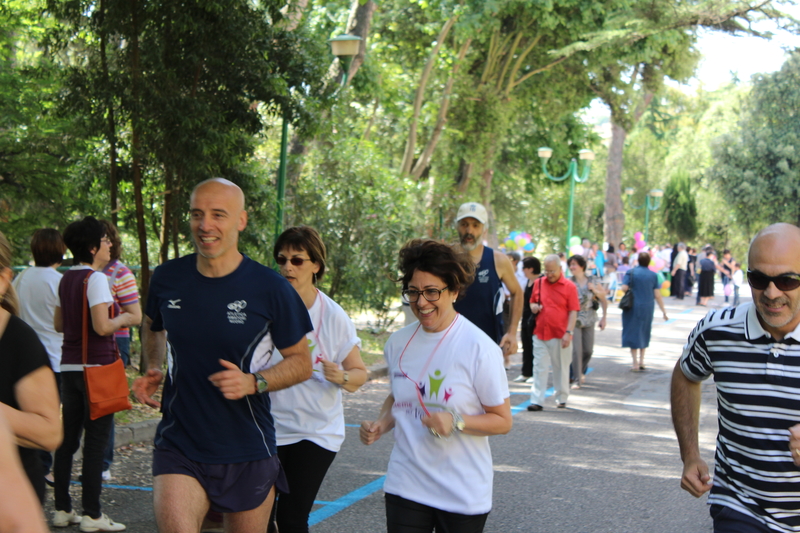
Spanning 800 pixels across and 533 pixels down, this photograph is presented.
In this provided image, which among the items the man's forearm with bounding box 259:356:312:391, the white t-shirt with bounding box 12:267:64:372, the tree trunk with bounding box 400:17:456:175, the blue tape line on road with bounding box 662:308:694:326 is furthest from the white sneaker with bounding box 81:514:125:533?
the blue tape line on road with bounding box 662:308:694:326

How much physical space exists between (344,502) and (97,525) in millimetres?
1777

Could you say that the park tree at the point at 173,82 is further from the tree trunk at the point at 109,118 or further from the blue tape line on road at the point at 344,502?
the blue tape line on road at the point at 344,502

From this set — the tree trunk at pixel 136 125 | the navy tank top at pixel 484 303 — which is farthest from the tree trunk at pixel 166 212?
the navy tank top at pixel 484 303

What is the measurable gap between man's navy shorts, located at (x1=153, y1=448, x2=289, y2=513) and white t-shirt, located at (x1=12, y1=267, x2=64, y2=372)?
2.86 meters

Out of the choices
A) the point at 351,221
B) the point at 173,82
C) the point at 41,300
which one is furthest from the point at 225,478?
the point at 351,221

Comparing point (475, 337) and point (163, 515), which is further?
point (475, 337)

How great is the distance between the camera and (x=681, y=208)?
58281 millimetres

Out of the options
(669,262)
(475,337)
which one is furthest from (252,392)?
(669,262)

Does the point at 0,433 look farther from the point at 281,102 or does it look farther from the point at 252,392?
the point at 281,102

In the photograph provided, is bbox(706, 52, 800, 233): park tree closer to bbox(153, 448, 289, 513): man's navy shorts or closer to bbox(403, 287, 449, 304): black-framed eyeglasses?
bbox(403, 287, 449, 304): black-framed eyeglasses

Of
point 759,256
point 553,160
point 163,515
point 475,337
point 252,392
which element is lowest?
point 163,515

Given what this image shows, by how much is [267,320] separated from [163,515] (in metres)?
0.85

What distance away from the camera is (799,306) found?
3092 millimetres

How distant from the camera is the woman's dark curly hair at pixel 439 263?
365 centimetres
